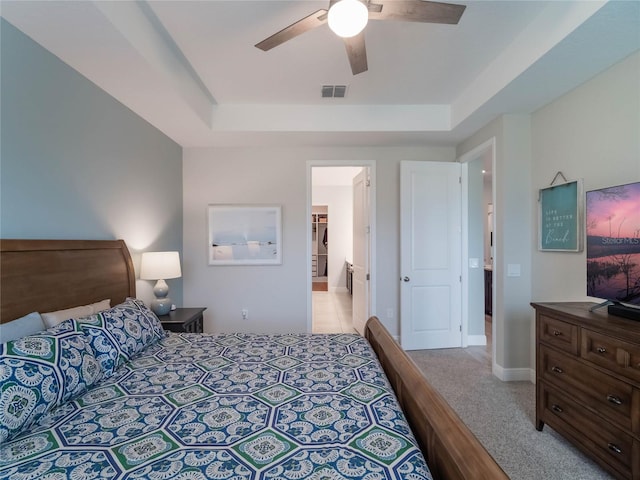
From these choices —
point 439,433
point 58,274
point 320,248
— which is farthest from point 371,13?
point 320,248

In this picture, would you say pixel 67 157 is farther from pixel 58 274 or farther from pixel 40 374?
pixel 40 374

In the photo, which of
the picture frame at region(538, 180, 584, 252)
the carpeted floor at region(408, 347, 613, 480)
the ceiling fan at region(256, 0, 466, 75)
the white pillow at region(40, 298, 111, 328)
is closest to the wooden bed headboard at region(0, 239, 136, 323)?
the white pillow at region(40, 298, 111, 328)

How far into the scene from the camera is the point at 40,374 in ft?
3.90

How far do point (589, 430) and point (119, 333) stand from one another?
2820 mm

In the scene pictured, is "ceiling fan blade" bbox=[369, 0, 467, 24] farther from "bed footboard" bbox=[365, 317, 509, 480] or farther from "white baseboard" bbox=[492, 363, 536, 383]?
"white baseboard" bbox=[492, 363, 536, 383]

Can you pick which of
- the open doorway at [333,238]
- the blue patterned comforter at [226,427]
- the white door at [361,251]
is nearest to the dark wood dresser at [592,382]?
the blue patterned comforter at [226,427]

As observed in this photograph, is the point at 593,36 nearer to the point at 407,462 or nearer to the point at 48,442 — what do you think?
the point at 407,462

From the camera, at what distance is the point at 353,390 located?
137 cm

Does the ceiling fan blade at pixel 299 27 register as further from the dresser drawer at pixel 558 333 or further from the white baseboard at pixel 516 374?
the white baseboard at pixel 516 374

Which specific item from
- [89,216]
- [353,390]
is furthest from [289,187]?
[353,390]

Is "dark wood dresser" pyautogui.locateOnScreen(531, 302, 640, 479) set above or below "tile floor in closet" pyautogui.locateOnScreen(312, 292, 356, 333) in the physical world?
above

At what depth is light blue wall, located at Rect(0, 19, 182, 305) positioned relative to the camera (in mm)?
1618

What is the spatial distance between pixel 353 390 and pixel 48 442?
1.16m

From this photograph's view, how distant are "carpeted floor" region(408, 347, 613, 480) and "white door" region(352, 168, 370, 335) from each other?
976 mm
